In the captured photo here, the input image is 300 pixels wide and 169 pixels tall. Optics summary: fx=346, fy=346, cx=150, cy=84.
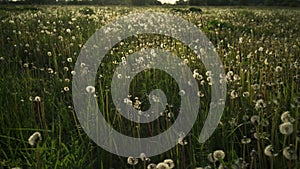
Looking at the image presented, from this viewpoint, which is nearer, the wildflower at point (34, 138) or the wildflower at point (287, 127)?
the wildflower at point (287, 127)

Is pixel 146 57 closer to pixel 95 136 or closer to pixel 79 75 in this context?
pixel 79 75

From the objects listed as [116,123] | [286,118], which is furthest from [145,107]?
[286,118]

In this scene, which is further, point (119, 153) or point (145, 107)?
point (145, 107)

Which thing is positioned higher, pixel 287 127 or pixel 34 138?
pixel 287 127

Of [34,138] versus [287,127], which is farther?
[34,138]

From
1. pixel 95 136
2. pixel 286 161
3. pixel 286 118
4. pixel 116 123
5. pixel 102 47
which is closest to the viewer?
pixel 286 118

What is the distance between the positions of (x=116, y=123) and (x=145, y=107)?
55 centimetres

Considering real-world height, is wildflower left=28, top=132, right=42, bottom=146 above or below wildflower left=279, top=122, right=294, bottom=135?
below

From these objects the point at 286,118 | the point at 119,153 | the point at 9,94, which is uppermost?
the point at 286,118

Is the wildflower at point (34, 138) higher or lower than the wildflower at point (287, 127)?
lower

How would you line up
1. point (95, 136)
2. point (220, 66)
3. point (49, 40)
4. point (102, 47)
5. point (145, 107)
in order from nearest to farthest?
1. point (95, 136)
2. point (145, 107)
3. point (220, 66)
4. point (102, 47)
5. point (49, 40)

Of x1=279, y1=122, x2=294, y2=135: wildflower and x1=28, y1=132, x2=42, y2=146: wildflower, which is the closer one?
x1=279, y1=122, x2=294, y2=135: wildflower

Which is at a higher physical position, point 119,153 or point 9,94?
point 9,94

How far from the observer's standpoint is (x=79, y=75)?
4.49m
